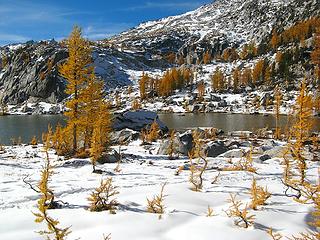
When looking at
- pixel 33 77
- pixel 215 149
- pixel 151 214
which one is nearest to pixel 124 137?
pixel 215 149

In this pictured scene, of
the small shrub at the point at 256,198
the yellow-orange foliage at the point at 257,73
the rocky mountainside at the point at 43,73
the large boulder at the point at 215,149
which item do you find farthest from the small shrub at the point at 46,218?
the rocky mountainside at the point at 43,73

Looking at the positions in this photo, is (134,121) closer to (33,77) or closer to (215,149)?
(215,149)

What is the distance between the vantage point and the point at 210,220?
351 inches

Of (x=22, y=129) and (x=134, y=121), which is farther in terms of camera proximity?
(x=22, y=129)

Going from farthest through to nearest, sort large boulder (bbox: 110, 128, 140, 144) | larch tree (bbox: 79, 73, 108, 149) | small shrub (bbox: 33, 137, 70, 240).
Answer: large boulder (bbox: 110, 128, 140, 144)
larch tree (bbox: 79, 73, 108, 149)
small shrub (bbox: 33, 137, 70, 240)

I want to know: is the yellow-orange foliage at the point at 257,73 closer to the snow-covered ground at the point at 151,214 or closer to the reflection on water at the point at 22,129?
the reflection on water at the point at 22,129

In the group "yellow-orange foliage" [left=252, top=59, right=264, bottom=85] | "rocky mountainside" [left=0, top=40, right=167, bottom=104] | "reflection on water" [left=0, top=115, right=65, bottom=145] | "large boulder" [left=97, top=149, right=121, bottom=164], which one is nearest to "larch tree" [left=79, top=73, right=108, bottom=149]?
"large boulder" [left=97, top=149, right=121, bottom=164]

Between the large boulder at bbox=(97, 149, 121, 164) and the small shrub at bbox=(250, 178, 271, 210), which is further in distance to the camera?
the large boulder at bbox=(97, 149, 121, 164)

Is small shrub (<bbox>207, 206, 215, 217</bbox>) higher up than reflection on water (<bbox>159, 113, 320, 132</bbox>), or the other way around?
reflection on water (<bbox>159, 113, 320, 132</bbox>)

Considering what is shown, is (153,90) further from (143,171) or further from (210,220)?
(210,220)

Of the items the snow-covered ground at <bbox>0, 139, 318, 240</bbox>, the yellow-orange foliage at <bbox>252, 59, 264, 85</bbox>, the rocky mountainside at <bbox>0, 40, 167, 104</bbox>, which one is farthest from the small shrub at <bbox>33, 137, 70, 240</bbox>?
the rocky mountainside at <bbox>0, 40, 167, 104</bbox>

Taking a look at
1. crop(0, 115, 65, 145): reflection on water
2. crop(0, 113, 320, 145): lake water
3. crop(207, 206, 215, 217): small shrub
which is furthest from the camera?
crop(0, 113, 320, 145): lake water

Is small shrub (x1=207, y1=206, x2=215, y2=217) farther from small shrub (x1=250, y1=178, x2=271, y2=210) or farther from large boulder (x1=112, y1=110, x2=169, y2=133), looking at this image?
large boulder (x1=112, y1=110, x2=169, y2=133)

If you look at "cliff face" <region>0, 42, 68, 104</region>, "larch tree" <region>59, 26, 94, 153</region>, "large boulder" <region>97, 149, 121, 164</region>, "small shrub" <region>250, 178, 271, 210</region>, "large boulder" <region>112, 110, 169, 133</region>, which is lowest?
"large boulder" <region>97, 149, 121, 164</region>
